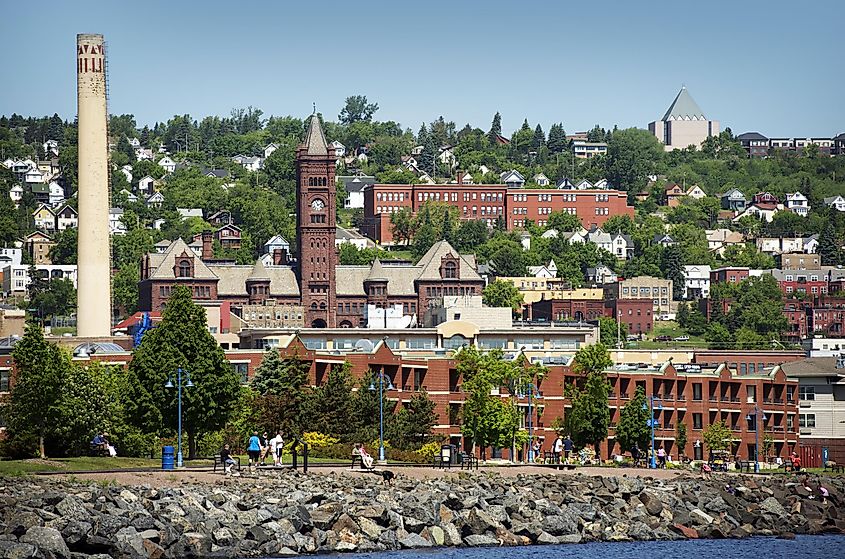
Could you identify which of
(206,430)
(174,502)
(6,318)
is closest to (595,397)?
(206,430)

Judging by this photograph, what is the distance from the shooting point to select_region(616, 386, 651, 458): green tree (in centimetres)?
10375

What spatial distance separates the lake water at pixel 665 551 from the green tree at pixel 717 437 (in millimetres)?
33034

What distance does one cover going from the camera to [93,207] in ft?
455

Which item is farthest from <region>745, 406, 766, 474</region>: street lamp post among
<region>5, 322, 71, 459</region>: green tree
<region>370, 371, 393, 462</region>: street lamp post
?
<region>5, 322, 71, 459</region>: green tree

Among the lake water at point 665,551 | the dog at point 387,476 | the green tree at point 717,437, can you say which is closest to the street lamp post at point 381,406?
the dog at point 387,476

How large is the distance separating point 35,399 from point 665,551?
1011 inches

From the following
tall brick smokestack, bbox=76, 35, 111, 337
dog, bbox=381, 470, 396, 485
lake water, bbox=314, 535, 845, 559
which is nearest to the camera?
lake water, bbox=314, 535, 845, 559

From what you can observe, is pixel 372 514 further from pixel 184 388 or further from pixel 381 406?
pixel 381 406

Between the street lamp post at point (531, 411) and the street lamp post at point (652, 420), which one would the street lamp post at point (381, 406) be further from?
the street lamp post at point (652, 420)

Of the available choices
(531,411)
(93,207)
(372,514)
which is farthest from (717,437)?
(93,207)

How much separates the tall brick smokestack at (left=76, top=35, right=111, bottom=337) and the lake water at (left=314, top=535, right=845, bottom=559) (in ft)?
232

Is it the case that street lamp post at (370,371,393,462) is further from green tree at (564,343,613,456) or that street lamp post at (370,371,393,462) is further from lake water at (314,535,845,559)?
lake water at (314,535,845,559)

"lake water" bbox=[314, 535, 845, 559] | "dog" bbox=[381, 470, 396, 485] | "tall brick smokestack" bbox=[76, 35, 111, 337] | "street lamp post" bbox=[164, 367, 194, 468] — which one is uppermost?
"tall brick smokestack" bbox=[76, 35, 111, 337]

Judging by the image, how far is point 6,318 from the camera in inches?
6245
